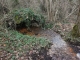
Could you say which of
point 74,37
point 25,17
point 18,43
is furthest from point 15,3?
point 74,37

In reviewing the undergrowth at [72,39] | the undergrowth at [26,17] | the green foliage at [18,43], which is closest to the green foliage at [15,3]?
the undergrowth at [26,17]

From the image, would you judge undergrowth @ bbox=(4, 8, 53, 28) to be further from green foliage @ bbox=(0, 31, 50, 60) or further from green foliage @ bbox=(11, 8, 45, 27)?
green foliage @ bbox=(0, 31, 50, 60)

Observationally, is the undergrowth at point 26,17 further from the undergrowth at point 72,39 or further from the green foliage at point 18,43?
the undergrowth at point 72,39

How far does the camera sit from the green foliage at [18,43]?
6914mm

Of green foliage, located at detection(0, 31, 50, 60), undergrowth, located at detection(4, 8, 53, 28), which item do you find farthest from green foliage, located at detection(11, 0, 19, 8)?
green foliage, located at detection(0, 31, 50, 60)

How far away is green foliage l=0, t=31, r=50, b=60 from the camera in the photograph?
691cm

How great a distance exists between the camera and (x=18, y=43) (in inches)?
294

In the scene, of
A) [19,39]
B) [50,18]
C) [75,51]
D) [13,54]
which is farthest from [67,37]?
[50,18]

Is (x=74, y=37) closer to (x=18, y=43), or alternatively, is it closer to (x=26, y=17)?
(x=18, y=43)

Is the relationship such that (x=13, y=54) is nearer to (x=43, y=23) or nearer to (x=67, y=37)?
(x=67, y=37)

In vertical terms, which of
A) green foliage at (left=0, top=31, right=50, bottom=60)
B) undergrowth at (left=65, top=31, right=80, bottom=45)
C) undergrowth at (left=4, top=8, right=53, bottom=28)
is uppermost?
undergrowth at (left=4, top=8, right=53, bottom=28)

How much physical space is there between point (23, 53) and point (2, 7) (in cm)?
715

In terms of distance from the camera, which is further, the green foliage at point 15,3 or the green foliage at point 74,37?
the green foliage at point 15,3

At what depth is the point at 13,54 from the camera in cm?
656
